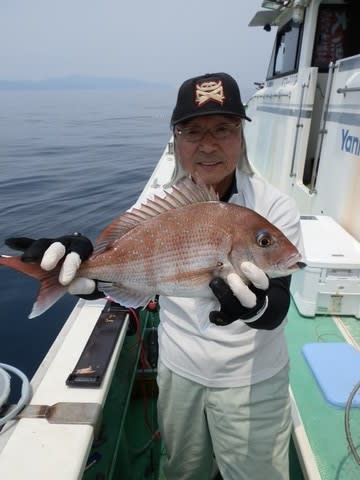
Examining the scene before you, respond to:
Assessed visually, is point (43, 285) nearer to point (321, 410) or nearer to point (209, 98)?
point (209, 98)

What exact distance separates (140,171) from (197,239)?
15311mm

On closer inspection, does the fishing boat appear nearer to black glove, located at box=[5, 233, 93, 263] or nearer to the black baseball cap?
black glove, located at box=[5, 233, 93, 263]

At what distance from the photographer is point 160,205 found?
5.34 feet

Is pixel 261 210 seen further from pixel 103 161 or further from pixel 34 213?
pixel 103 161

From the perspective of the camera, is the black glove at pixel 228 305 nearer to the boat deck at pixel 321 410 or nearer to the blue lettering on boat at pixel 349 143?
the boat deck at pixel 321 410

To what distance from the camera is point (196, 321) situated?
1.81m

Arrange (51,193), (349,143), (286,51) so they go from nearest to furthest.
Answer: (349,143), (286,51), (51,193)

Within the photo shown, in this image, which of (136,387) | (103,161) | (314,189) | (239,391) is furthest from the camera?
(103,161)

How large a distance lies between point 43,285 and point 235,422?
3.84 feet

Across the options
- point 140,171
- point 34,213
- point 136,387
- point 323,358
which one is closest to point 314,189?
point 323,358

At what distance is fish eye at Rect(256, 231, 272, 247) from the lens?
1.46m

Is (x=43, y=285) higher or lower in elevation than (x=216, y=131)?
lower

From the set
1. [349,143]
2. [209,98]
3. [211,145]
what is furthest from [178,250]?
[349,143]

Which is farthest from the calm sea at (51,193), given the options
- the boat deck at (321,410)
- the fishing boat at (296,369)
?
the boat deck at (321,410)
